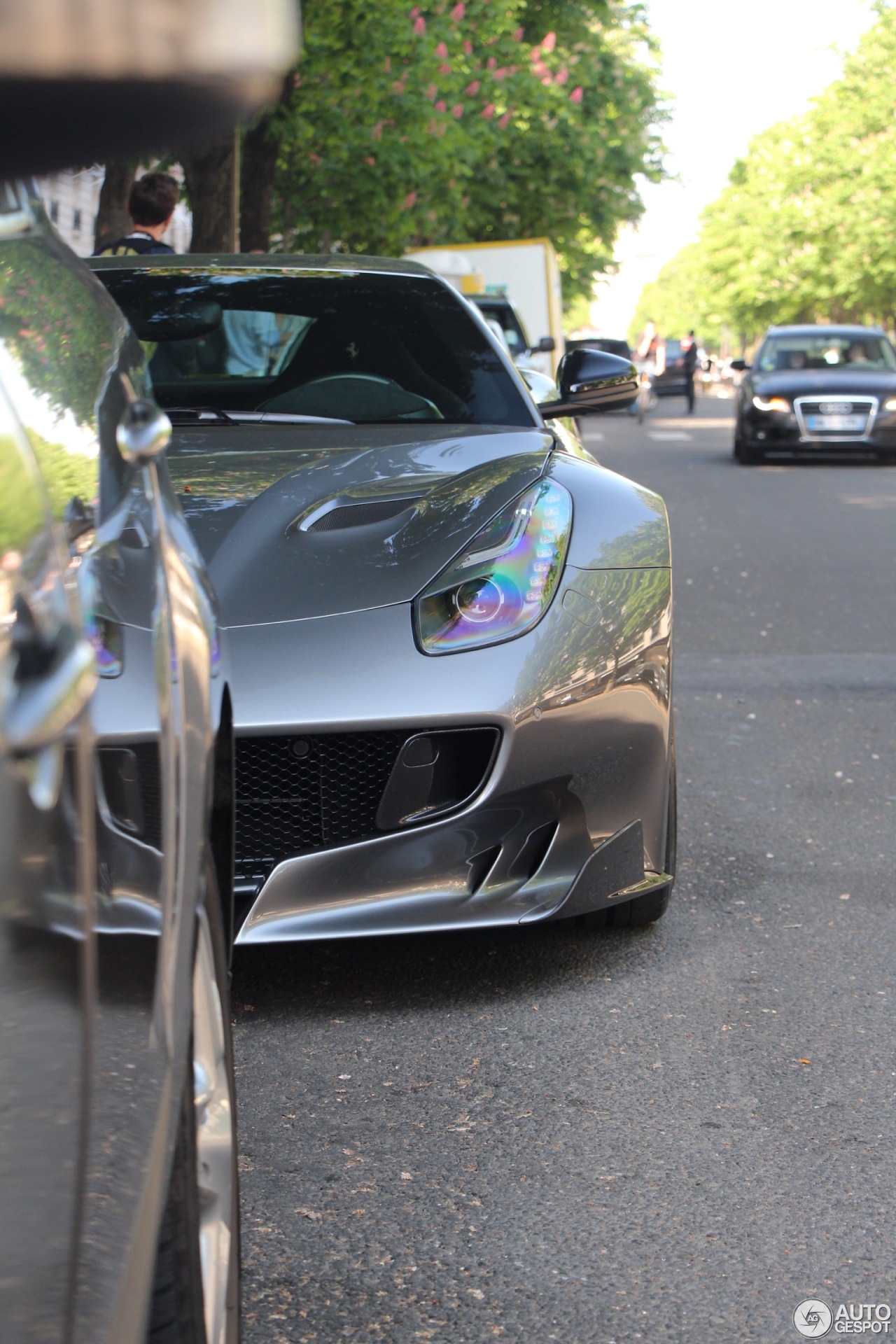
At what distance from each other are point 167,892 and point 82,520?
1.14 feet

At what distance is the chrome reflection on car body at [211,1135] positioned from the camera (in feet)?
5.92

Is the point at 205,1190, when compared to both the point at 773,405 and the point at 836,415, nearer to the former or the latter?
the point at 773,405

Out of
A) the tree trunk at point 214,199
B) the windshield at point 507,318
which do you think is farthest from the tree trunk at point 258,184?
the windshield at point 507,318

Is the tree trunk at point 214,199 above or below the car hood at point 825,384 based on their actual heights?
above

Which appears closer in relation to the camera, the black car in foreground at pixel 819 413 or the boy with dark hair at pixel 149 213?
the boy with dark hair at pixel 149 213

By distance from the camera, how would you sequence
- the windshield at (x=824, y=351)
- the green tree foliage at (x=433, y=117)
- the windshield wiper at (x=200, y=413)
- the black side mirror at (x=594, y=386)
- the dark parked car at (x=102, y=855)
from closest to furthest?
1. the dark parked car at (x=102, y=855)
2. the windshield wiper at (x=200, y=413)
3. the black side mirror at (x=594, y=386)
4. the green tree foliage at (x=433, y=117)
5. the windshield at (x=824, y=351)

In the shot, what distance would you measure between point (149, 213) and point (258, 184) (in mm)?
8453

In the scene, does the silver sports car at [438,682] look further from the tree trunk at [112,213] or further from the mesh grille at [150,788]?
the tree trunk at [112,213]

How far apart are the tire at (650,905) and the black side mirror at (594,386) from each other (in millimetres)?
1368

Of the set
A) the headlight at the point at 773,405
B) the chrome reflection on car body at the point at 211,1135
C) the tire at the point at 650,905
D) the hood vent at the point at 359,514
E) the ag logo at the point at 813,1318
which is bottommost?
the headlight at the point at 773,405

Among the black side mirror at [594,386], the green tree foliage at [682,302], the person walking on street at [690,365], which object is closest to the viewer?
the black side mirror at [594,386]

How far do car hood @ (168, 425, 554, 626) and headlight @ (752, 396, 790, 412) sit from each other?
16033 millimetres

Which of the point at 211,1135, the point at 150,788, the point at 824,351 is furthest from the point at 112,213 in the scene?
the point at 150,788

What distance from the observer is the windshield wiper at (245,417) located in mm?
4531
